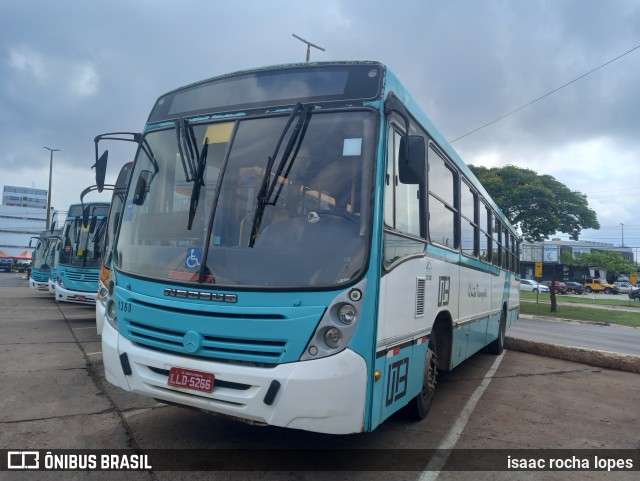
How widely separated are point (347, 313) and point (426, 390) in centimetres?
238

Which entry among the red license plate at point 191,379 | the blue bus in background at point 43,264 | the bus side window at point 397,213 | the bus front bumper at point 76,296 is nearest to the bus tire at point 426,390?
Answer: the bus side window at point 397,213

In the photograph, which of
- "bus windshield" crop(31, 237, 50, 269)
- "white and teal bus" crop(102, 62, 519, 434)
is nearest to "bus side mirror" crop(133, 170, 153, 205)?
"white and teal bus" crop(102, 62, 519, 434)

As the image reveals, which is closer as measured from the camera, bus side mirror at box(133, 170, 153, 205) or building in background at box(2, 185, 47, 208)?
bus side mirror at box(133, 170, 153, 205)

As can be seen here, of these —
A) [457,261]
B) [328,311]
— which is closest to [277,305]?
[328,311]

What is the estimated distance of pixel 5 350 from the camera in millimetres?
8773

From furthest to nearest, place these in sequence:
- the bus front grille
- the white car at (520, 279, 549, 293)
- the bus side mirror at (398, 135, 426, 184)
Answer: the white car at (520, 279, 549, 293) < the bus side mirror at (398, 135, 426, 184) < the bus front grille

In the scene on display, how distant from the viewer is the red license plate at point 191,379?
369 cm

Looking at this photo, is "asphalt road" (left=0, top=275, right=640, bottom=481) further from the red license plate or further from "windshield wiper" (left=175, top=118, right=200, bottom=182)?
"windshield wiper" (left=175, top=118, right=200, bottom=182)

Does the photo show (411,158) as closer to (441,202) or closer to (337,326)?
(337,326)

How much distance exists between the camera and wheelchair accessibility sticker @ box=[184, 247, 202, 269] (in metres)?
3.96

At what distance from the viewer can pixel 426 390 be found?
17.8 ft

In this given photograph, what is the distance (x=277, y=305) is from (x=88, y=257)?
12030 millimetres

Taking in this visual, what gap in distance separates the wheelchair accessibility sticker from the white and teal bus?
17mm

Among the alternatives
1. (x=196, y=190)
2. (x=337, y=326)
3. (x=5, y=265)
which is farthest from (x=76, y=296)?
(x=5, y=265)
